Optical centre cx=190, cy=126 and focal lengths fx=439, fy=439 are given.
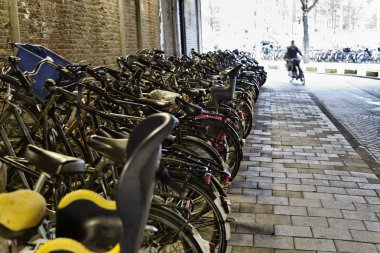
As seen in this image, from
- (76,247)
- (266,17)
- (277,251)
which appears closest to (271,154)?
(277,251)

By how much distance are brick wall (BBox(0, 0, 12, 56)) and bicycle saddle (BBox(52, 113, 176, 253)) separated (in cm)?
388

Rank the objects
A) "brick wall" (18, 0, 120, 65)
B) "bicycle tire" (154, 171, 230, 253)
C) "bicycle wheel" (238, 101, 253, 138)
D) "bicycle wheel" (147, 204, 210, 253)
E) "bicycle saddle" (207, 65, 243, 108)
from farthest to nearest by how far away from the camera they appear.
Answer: "bicycle wheel" (238, 101, 253, 138) → "brick wall" (18, 0, 120, 65) → "bicycle saddle" (207, 65, 243, 108) → "bicycle tire" (154, 171, 230, 253) → "bicycle wheel" (147, 204, 210, 253)

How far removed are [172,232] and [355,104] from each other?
9203 mm

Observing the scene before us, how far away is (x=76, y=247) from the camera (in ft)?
5.31

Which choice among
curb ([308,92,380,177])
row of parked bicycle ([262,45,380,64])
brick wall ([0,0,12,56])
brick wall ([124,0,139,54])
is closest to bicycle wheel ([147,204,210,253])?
curb ([308,92,380,177])

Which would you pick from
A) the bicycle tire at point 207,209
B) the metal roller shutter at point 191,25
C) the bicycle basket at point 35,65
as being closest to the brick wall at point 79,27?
the bicycle basket at point 35,65

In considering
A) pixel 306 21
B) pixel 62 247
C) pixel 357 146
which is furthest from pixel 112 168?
pixel 306 21

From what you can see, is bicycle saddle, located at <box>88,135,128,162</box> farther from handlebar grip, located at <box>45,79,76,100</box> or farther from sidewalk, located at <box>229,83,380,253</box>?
sidewalk, located at <box>229,83,380,253</box>

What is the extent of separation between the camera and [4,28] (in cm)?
516

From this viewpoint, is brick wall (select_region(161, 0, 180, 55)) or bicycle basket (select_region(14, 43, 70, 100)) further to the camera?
brick wall (select_region(161, 0, 180, 55))

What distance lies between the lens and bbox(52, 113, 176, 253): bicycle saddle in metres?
1.29

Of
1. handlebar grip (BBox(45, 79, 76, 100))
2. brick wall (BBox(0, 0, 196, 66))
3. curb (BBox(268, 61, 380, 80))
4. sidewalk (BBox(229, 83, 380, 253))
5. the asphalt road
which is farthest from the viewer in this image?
Result: curb (BBox(268, 61, 380, 80))

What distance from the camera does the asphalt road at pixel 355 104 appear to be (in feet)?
23.1

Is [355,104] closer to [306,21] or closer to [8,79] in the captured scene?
[8,79]
